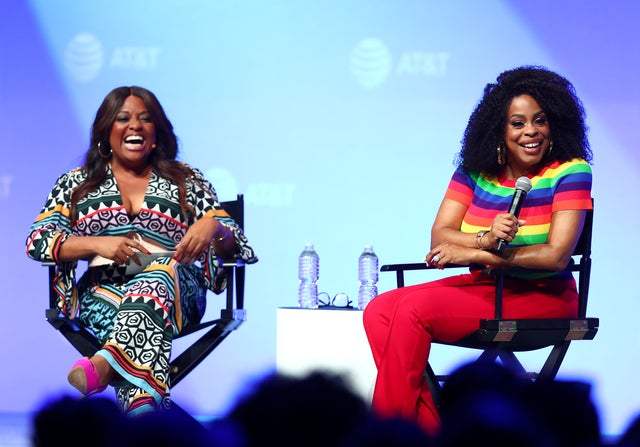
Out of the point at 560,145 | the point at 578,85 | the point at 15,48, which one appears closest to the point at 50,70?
the point at 15,48

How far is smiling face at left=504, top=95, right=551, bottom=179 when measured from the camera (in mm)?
2623

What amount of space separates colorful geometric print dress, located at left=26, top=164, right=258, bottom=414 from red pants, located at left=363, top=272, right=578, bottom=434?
598 millimetres

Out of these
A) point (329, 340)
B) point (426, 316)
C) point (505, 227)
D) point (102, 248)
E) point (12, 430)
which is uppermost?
point (505, 227)

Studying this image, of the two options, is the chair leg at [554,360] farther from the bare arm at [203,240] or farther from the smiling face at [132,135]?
the smiling face at [132,135]

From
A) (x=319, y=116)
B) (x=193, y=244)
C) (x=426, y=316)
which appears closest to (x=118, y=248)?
(x=193, y=244)

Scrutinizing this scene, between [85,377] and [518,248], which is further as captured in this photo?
[518,248]

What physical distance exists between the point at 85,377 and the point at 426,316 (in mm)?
879

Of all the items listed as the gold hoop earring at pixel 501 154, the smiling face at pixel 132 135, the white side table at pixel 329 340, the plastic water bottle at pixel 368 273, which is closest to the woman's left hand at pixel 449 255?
the gold hoop earring at pixel 501 154

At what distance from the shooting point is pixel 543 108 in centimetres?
266

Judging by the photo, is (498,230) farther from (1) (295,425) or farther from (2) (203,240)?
(1) (295,425)

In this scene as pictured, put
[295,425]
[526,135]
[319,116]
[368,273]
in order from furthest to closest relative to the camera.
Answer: [319,116], [368,273], [526,135], [295,425]

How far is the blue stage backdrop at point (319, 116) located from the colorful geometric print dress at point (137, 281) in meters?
1.27

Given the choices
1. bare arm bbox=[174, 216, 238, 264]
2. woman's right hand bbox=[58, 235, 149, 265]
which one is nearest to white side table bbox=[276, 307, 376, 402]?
bare arm bbox=[174, 216, 238, 264]

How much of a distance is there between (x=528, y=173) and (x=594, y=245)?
168 cm
